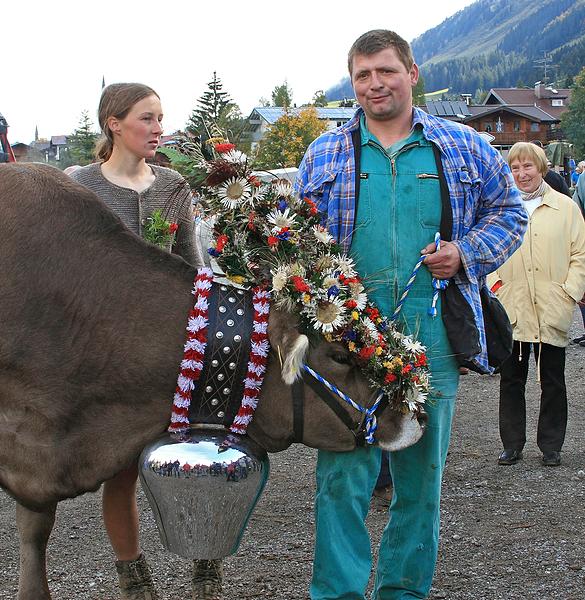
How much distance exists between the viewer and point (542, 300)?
20.4 ft

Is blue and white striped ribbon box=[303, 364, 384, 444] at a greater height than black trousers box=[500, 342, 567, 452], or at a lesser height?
greater

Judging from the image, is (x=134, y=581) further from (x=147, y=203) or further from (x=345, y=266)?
(x=345, y=266)

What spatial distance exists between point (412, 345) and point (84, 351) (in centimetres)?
110

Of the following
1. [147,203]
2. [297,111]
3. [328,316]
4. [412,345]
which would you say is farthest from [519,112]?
[328,316]

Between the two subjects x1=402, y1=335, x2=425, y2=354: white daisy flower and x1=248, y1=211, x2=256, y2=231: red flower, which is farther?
x1=402, y1=335, x2=425, y2=354: white daisy flower

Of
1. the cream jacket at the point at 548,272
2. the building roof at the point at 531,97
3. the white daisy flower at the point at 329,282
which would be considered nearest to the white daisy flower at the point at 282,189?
the white daisy flower at the point at 329,282

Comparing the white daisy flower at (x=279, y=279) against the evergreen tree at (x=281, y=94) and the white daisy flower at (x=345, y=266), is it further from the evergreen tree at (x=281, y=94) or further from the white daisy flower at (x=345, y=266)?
the evergreen tree at (x=281, y=94)

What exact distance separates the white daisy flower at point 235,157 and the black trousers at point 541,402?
11.9 ft

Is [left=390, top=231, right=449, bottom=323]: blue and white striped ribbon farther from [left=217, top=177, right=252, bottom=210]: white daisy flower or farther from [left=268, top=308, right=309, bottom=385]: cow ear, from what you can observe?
[left=217, top=177, right=252, bottom=210]: white daisy flower

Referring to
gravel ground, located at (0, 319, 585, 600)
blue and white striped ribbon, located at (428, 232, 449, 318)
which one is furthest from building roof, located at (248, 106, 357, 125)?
blue and white striped ribbon, located at (428, 232, 449, 318)

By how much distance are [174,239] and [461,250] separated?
1.22m

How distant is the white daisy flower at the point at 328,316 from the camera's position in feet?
9.30

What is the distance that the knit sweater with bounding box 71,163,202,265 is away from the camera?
3809 mm

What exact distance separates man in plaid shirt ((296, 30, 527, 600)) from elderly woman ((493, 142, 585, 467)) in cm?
276
